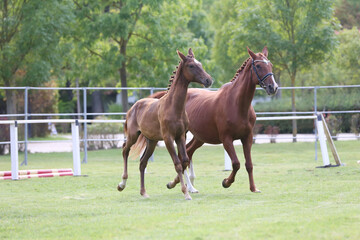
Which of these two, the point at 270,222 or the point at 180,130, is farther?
the point at 180,130

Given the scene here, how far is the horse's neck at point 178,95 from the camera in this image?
869 cm

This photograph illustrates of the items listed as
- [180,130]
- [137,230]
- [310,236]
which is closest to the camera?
[310,236]

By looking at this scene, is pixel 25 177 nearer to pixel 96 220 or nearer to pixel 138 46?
pixel 96 220

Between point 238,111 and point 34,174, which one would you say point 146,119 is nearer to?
point 238,111

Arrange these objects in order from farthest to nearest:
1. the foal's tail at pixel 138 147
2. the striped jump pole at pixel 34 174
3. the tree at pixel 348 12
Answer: the tree at pixel 348 12, the striped jump pole at pixel 34 174, the foal's tail at pixel 138 147

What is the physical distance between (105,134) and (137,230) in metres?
17.8

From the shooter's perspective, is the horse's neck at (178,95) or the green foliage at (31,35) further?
the green foliage at (31,35)

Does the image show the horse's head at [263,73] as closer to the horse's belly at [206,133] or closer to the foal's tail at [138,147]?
the horse's belly at [206,133]

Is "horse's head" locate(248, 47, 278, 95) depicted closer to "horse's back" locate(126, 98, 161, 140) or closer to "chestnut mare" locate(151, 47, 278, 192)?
"chestnut mare" locate(151, 47, 278, 192)

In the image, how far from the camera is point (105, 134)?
23.6m

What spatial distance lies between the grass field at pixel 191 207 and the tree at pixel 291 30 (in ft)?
33.9

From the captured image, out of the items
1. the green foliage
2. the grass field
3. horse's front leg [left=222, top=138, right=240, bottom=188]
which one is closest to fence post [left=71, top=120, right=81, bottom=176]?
the grass field

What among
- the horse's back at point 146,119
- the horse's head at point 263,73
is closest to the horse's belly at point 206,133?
the horse's back at point 146,119

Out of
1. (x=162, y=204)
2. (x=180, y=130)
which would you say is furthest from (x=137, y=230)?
(x=180, y=130)
